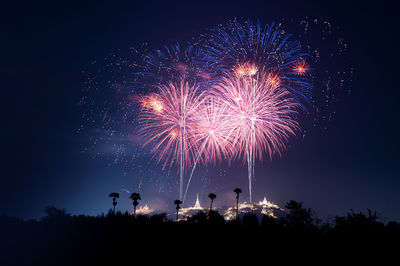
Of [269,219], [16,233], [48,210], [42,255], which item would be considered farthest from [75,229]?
[48,210]

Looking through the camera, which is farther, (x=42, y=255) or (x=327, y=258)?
(x=42, y=255)

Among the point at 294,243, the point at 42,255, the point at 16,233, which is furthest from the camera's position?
the point at 16,233

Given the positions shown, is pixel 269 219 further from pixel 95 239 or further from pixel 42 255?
pixel 42 255

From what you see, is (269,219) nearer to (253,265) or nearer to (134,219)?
(253,265)

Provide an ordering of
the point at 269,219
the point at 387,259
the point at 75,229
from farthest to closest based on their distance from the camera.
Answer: the point at 75,229 → the point at 269,219 → the point at 387,259

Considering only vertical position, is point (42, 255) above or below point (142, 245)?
below

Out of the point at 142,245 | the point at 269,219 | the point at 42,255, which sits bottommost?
the point at 42,255

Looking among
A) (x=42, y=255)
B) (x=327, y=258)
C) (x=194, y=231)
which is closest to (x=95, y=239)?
(x=42, y=255)
